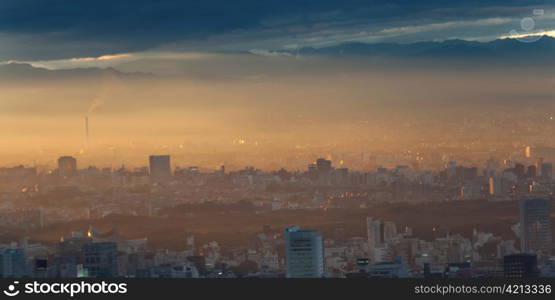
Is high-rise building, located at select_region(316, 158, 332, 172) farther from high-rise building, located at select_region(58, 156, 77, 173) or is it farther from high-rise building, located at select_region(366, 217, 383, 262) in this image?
high-rise building, located at select_region(58, 156, 77, 173)

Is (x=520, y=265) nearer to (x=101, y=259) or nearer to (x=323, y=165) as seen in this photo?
(x=323, y=165)

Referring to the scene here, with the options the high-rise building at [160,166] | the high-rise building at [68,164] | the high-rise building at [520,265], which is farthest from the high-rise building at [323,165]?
the high-rise building at [68,164]

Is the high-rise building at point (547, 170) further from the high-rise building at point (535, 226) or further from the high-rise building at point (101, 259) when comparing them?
the high-rise building at point (101, 259)

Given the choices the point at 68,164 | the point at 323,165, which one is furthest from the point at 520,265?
the point at 68,164

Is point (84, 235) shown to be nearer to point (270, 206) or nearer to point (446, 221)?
point (270, 206)

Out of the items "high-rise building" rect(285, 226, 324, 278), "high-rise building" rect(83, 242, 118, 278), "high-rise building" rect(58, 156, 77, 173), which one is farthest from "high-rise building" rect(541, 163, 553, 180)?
"high-rise building" rect(58, 156, 77, 173)
